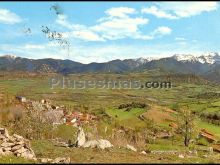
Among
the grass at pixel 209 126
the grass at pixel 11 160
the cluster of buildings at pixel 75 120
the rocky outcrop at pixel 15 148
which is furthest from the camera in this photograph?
the grass at pixel 209 126

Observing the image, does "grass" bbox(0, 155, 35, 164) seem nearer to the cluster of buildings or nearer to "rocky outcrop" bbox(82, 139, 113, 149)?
"rocky outcrop" bbox(82, 139, 113, 149)

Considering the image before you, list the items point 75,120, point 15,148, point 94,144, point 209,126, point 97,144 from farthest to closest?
point 209,126 → point 75,120 → point 94,144 → point 97,144 → point 15,148

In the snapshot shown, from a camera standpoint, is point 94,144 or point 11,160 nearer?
point 11,160

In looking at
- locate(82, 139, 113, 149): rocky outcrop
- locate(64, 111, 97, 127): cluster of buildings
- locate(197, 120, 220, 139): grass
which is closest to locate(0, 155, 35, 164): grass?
locate(82, 139, 113, 149): rocky outcrop

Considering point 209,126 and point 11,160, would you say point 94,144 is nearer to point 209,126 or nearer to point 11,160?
point 11,160

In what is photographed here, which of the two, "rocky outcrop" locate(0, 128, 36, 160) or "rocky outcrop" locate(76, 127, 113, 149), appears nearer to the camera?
"rocky outcrop" locate(0, 128, 36, 160)

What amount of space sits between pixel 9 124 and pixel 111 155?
20.6m

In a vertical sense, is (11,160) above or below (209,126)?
above

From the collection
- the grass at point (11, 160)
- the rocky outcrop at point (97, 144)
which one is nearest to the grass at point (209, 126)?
the rocky outcrop at point (97, 144)

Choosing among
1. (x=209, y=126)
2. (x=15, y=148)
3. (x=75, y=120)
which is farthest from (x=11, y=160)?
(x=209, y=126)

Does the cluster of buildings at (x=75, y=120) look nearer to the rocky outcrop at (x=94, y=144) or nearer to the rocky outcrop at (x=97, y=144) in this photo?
the rocky outcrop at (x=94, y=144)

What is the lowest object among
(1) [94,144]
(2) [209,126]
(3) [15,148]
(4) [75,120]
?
(2) [209,126]

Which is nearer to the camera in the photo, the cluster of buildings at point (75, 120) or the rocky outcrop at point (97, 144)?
the rocky outcrop at point (97, 144)

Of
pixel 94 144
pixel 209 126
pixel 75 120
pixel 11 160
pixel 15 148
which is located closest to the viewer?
pixel 11 160
